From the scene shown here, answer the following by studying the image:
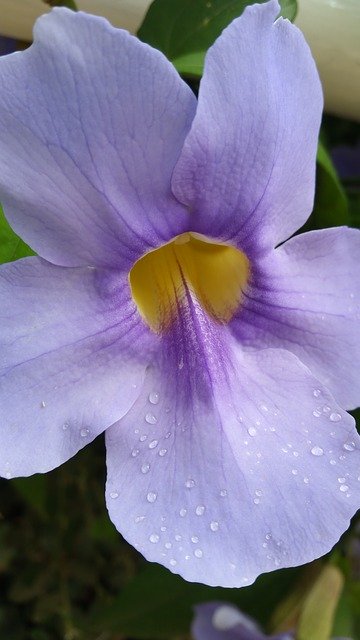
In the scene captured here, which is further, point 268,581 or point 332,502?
point 268,581

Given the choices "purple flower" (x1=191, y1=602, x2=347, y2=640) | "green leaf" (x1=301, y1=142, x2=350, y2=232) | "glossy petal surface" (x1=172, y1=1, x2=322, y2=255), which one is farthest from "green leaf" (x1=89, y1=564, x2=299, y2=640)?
"glossy petal surface" (x1=172, y1=1, x2=322, y2=255)

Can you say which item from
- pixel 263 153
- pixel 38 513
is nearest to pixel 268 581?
pixel 38 513

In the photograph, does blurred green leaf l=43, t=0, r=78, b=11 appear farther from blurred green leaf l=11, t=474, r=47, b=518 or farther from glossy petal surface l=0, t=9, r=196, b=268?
blurred green leaf l=11, t=474, r=47, b=518

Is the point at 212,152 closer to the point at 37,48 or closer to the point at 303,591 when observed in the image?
the point at 37,48

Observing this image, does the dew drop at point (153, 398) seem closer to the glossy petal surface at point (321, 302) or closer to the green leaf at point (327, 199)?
the glossy petal surface at point (321, 302)

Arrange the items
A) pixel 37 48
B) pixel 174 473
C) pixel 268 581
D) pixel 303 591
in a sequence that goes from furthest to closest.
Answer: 1. pixel 268 581
2. pixel 303 591
3. pixel 174 473
4. pixel 37 48
